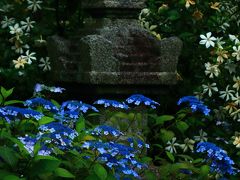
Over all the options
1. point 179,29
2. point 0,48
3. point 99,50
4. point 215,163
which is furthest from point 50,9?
point 215,163

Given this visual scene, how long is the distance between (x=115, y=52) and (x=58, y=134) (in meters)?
1.46

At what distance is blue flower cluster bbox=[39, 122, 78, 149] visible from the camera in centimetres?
282

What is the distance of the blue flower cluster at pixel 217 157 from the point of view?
3.21 meters

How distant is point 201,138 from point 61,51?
118cm

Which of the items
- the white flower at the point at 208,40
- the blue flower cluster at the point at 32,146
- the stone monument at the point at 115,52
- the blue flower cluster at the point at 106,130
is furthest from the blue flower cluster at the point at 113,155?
the white flower at the point at 208,40

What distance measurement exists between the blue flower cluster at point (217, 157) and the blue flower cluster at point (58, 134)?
2.09 feet

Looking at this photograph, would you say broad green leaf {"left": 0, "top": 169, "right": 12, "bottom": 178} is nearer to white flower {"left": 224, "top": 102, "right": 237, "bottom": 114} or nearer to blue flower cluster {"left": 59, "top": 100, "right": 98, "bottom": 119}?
blue flower cluster {"left": 59, "top": 100, "right": 98, "bottom": 119}

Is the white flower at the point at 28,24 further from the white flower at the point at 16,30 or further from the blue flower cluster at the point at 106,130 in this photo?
the blue flower cluster at the point at 106,130

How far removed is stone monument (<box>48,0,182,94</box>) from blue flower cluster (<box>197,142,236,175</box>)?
973mm

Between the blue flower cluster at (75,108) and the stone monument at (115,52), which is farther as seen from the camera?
the stone monument at (115,52)

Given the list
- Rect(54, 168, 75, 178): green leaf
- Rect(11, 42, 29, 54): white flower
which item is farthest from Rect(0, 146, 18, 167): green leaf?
Rect(11, 42, 29, 54): white flower

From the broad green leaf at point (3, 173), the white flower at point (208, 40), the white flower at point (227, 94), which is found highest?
the broad green leaf at point (3, 173)

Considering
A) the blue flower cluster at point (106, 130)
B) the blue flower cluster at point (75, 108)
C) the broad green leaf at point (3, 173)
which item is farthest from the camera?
the blue flower cluster at point (75, 108)

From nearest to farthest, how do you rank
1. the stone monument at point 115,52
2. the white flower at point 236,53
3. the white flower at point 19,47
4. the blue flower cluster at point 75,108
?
the blue flower cluster at point 75,108 < the stone monument at point 115,52 < the white flower at point 236,53 < the white flower at point 19,47
